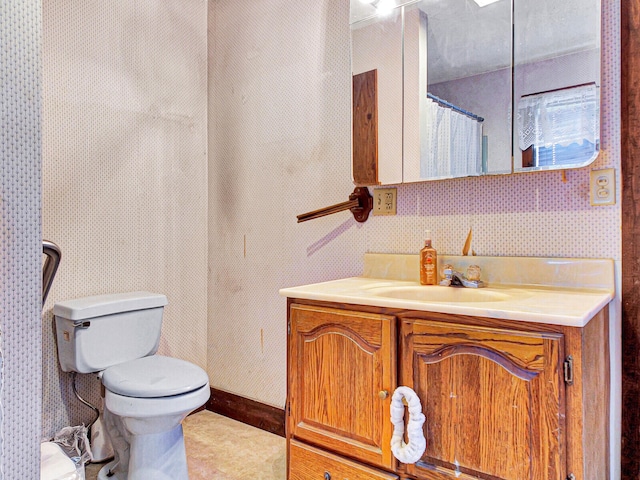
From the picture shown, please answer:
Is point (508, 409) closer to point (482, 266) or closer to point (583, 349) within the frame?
point (583, 349)

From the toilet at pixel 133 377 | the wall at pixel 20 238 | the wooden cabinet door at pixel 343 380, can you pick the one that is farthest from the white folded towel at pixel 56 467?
the wooden cabinet door at pixel 343 380

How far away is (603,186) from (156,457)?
1.86 metres

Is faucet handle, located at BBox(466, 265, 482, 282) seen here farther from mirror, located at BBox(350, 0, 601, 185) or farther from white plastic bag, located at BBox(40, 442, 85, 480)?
white plastic bag, located at BBox(40, 442, 85, 480)

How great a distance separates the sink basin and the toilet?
32.0 inches

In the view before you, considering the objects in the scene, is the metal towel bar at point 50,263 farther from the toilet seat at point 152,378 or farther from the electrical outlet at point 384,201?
the electrical outlet at point 384,201

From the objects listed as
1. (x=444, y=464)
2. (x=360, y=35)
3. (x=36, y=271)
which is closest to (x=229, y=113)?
(x=360, y=35)

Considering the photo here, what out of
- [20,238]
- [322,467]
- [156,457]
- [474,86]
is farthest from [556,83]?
[156,457]

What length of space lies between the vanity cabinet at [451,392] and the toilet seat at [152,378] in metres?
0.45

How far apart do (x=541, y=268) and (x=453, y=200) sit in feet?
1.32

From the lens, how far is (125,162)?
224 cm

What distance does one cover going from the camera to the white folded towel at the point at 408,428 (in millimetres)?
1200

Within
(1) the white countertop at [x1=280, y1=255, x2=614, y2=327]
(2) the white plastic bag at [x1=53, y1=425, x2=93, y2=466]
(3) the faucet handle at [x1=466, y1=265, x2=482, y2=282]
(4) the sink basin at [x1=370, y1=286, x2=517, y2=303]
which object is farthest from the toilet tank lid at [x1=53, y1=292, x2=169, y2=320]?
(3) the faucet handle at [x1=466, y1=265, x2=482, y2=282]

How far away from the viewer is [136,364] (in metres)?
1.89

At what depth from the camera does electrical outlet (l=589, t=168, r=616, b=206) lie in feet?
4.59
